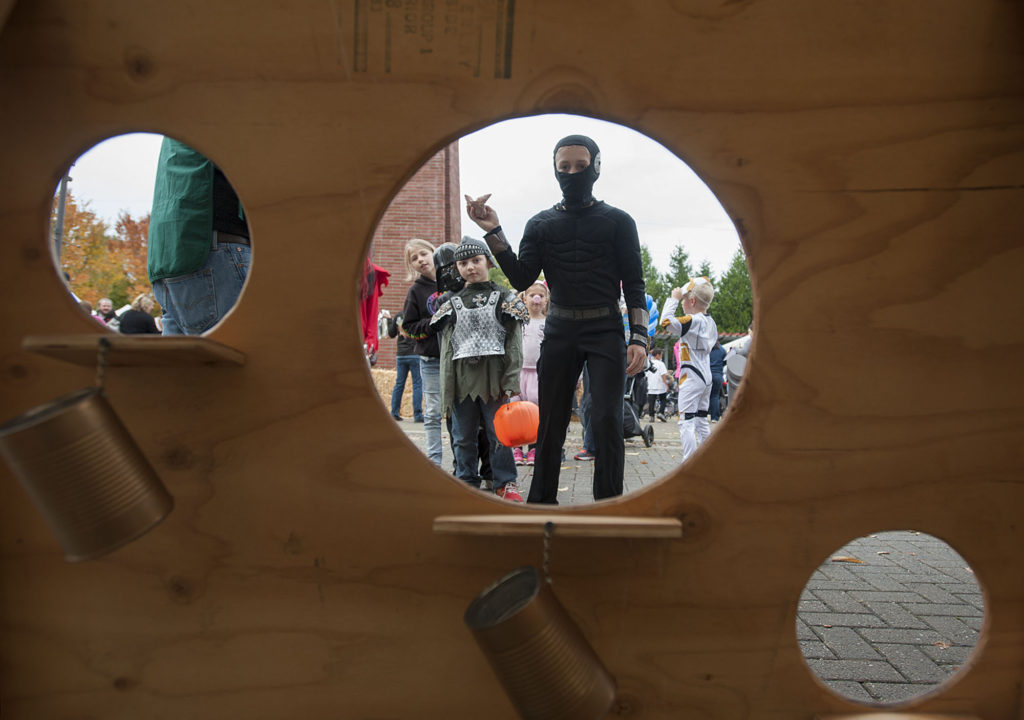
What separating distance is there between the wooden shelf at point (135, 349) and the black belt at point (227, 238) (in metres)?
0.69

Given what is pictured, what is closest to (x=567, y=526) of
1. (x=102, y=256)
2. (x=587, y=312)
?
(x=587, y=312)

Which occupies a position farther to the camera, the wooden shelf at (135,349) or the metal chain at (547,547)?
the metal chain at (547,547)

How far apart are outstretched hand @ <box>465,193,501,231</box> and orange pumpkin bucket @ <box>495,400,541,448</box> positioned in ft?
5.84

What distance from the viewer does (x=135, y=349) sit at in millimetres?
1246

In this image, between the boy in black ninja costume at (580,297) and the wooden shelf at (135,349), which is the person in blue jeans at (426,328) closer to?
the boy in black ninja costume at (580,297)

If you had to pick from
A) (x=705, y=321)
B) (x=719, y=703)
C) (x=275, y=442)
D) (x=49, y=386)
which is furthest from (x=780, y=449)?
(x=705, y=321)

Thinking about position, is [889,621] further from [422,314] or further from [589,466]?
[589,466]

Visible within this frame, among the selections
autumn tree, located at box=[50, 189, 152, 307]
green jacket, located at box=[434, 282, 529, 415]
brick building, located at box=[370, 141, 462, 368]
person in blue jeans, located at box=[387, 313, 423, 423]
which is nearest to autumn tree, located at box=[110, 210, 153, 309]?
autumn tree, located at box=[50, 189, 152, 307]

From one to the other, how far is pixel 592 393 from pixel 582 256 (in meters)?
0.61

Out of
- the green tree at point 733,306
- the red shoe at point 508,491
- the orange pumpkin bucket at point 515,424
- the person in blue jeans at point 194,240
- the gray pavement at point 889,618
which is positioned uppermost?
the green tree at point 733,306

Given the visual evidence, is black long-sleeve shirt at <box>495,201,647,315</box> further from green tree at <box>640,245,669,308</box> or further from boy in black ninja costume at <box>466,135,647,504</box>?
green tree at <box>640,245,669,308</box>

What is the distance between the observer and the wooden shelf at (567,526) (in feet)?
4.34

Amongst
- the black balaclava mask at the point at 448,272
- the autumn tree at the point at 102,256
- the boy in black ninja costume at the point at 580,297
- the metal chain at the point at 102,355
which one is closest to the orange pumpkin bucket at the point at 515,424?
the black balaclava mask at the point at 448,272

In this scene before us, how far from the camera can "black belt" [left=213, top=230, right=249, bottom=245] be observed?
6.55ft
